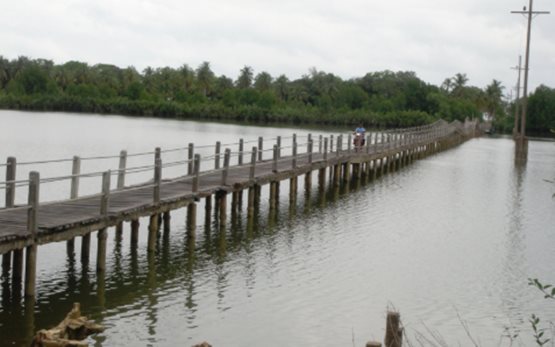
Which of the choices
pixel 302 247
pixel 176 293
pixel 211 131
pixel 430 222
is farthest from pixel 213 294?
pixel 211 131

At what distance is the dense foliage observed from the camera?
416 ft

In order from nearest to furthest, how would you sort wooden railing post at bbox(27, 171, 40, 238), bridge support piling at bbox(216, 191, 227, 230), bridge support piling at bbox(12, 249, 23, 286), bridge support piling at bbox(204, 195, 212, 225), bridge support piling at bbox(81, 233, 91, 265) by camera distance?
wooden railing post at bbox(27, 171, 40, 238) < bridge support piling at bbox(12, 249, 23, 286) < bridge support piling at bbox(81, 233, 91, 265) < bridge support piling at bbox(216, 191, 227, 230) < bridge support piling at bbox(204, 195, 212, 225)

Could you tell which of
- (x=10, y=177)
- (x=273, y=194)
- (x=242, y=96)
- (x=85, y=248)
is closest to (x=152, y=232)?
(x=85, y=248)

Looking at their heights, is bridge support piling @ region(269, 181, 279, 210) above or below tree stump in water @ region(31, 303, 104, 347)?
above

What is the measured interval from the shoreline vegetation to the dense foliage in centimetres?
14

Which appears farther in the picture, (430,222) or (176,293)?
(430,222)

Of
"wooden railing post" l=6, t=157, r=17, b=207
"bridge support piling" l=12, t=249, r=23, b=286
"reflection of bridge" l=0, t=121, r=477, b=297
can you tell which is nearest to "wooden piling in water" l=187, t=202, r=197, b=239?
"reflection of bridge" l=0, t=121, r=477, b=297

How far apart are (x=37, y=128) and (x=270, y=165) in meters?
50.4

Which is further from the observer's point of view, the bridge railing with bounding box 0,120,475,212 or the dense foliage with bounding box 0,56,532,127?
the dense foliage with bounding box 0,56,532,127

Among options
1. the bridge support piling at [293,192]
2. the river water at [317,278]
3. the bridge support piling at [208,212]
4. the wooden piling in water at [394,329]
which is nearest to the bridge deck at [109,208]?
the bridge support piling at [208,212]

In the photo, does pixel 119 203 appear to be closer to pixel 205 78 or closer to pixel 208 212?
pixel 208 212

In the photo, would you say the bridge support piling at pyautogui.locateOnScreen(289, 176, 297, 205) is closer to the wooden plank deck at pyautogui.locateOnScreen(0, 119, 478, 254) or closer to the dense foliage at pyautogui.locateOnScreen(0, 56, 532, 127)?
the wooden plank deck at pyautogui.locateOnScreen(0, 119, 478, 254)

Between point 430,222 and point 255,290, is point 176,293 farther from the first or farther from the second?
point 430,222

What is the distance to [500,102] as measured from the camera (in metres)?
170
